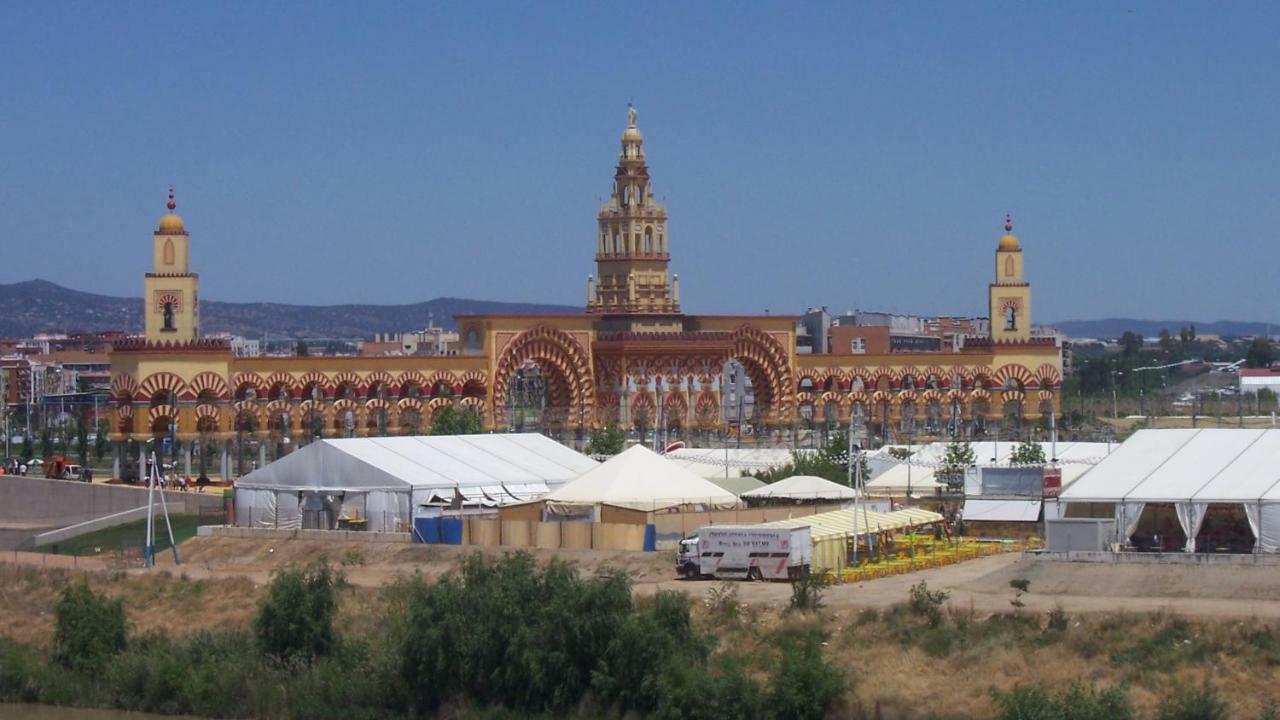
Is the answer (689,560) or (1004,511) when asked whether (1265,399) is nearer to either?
(1004,511)

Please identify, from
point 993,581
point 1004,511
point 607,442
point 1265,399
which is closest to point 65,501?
point 607,442

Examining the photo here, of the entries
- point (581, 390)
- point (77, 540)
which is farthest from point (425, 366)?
point (77, 540)

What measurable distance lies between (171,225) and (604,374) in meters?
18.0

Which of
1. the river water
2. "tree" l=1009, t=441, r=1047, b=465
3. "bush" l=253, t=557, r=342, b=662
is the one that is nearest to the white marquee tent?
"tree" l=1009, t=441, r=1047, b=465

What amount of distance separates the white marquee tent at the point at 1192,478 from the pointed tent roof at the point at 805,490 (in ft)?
29.0

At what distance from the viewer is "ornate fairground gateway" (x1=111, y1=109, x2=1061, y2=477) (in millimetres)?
74562

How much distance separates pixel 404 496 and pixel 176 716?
1183 cm

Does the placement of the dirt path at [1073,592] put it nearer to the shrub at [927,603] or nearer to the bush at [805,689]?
the shrub at [927,603]

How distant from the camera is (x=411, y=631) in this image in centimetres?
4112

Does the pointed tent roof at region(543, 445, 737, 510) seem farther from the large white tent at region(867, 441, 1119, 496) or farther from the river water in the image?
the river water

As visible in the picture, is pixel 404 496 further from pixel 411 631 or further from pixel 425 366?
pixel 425 366

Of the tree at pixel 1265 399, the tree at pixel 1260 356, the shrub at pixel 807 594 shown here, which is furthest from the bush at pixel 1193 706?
the tree at pixel 1260 356

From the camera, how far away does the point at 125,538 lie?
5988 centimetres

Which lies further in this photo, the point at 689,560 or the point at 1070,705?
the point at 689,560
